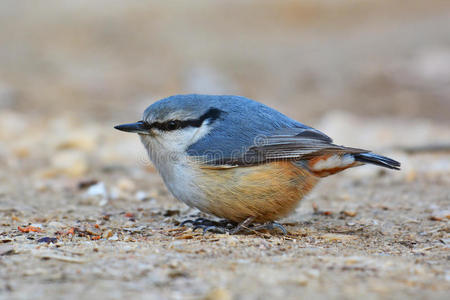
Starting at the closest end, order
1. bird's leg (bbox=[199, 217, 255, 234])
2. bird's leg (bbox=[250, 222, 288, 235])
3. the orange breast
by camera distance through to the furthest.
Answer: the orange breast
bird's leg (bbox=[199, 217, 255, 234])
bird's leg (bbox=[250, 222, 288, 235])

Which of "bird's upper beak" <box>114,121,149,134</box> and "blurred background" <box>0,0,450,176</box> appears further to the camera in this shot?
"blurred background" <box>0,0,450,176</box>

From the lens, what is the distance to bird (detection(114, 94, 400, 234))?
4055 mm

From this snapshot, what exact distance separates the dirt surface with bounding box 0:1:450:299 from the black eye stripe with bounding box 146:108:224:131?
30.8 inches

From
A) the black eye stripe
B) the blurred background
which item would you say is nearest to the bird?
the black eye stripe

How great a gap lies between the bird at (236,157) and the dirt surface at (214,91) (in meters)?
0.26

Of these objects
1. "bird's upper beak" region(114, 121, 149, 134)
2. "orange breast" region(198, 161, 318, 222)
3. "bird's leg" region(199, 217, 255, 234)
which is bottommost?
"bird's leg" region(199, 217, 255, 234)

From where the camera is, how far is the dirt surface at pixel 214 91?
288 cm

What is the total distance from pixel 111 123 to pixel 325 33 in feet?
24.4

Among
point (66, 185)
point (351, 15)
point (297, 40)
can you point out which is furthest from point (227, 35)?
point (66, 185)

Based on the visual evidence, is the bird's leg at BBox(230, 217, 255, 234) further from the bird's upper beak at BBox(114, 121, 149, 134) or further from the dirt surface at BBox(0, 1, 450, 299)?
the bird's upper beak at BBox(114, 121, 149, 134)

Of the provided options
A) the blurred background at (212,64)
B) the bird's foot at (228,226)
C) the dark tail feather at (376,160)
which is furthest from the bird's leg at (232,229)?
the blurred background at (212,64)

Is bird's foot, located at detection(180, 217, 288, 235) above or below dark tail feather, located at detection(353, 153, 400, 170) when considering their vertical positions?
below

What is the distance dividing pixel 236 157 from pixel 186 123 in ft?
1.74

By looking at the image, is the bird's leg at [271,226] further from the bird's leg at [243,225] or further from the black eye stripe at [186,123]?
the black eye stripe at [186,123]
